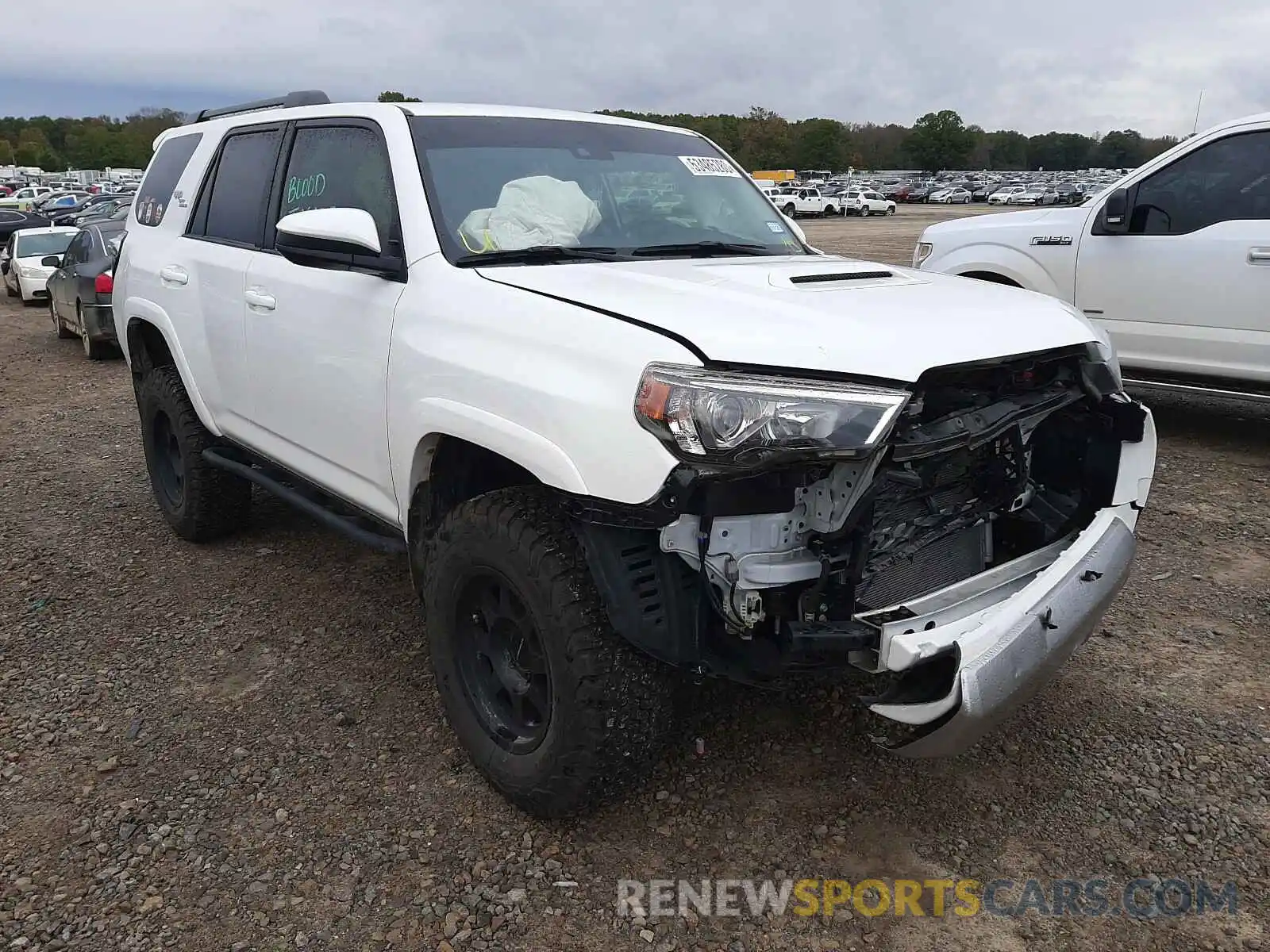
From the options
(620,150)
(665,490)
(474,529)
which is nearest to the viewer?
(665,490)

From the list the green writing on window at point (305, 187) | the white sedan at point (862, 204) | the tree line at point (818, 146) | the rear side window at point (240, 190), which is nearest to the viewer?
the green writing on window at point (305, 187)

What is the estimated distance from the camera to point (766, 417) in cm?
214

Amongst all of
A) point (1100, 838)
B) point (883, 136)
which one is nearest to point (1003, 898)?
point (1100, 838)

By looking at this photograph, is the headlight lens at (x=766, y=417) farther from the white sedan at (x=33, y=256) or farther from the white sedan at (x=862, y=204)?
the white sedan at (x=862, y=204)

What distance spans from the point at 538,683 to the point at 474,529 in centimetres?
48

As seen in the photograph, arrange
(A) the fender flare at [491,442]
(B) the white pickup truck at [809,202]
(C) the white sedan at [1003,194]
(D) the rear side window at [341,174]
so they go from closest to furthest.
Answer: (A) the fender flare at [491,442], (D) the rear side window at [341,174], (B) the white pickup truck at [809,202], (C) the white sedan at [1003,194]

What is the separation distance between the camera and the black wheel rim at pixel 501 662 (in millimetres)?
2703

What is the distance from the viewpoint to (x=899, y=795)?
2900 millimetres

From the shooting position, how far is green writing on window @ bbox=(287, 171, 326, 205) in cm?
362

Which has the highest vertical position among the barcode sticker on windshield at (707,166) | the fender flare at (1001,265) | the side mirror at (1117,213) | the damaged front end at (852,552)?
the barcode sticker on windshield at (707,166)

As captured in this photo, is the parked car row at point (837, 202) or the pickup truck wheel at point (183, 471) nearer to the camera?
the pickup truck wheel at point (183, 471)

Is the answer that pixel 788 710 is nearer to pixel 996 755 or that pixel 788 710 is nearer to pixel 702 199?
pixel 996 755

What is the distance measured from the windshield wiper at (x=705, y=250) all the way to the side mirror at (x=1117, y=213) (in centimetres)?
373

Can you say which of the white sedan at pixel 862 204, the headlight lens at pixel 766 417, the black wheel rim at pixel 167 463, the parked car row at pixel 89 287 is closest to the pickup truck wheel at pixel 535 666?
the headlight lens at pixel 766 417
